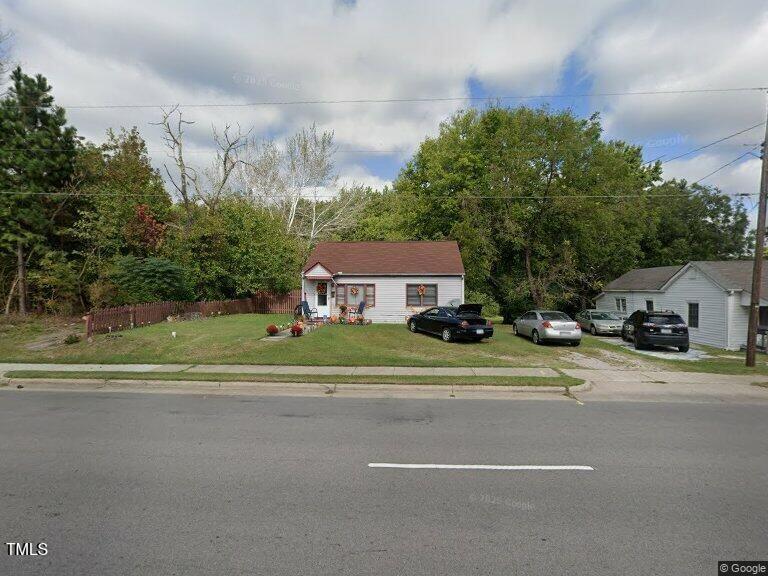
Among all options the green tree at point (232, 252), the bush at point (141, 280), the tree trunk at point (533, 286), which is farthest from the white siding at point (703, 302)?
the bush at point (141, 280)

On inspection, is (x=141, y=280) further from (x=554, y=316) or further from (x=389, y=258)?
(x=554, y=316)

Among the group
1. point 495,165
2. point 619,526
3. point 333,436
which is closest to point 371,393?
point 333,436

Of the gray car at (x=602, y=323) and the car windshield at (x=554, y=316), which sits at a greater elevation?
the car windshield at (x=554, y=316)

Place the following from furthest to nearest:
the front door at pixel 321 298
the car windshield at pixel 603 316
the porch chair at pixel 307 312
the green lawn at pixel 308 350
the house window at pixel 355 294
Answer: the car windshield at pixel 603 316
the front door at pixel 321 298
the house window at pixel 355 294
the porch chair at pixel 307 312
the green lawn at pixel 308 350

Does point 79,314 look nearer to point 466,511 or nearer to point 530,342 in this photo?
point 530,342

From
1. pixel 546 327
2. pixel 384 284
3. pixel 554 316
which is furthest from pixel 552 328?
pixel 384 284

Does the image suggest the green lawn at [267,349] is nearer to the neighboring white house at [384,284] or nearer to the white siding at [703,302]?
the neighboring white house at [384,284]

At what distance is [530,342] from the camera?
19.7 m

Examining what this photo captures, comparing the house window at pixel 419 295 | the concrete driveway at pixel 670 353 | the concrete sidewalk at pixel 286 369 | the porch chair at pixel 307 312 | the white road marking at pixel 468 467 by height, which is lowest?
the concrete driveway at pixel 670 353

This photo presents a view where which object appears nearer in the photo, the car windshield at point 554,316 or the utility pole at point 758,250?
the utility pole at point 758,250

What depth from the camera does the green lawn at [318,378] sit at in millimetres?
11055

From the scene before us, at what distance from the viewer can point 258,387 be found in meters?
10.9

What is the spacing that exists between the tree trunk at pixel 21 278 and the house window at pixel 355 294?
1851 cm

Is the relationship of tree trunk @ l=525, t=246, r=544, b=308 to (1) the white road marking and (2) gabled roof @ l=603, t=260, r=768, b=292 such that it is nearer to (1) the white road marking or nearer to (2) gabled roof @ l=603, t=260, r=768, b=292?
(2) gabled roof @ l=603, t=260, r=768, b=292
